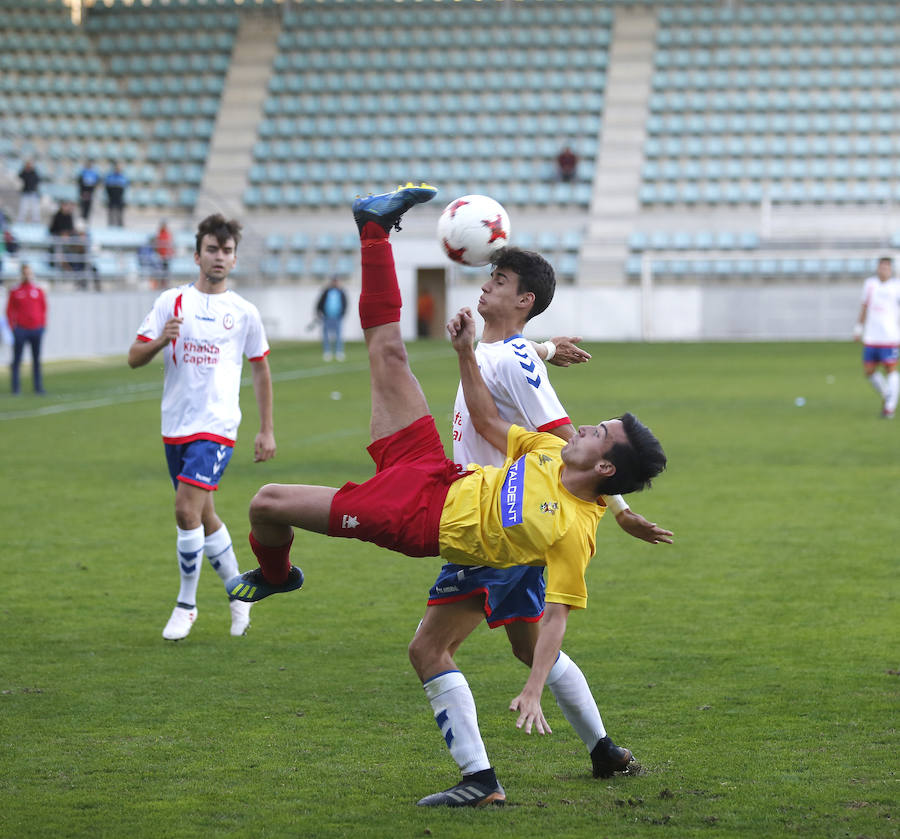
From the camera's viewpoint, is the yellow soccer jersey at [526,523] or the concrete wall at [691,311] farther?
the concrete wall at [691,311]

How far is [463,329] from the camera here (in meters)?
4.12

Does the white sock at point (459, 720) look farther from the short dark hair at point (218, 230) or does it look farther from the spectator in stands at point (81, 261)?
the spectator in stands at point (81, 261)

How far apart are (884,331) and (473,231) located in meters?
13.2

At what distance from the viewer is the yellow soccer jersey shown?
158 inches

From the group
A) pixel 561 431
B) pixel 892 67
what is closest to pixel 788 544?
pixel 561 431

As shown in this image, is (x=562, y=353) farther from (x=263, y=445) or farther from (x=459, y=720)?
(x=263, y=445)

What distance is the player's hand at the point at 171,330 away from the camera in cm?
651

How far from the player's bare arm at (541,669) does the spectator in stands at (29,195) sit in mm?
27884

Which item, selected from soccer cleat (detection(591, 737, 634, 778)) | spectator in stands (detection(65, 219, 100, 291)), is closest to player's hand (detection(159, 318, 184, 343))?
soccer cleat (detection(591, 737, 634, 778))

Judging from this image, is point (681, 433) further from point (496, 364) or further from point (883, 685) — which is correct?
point (496, 364)

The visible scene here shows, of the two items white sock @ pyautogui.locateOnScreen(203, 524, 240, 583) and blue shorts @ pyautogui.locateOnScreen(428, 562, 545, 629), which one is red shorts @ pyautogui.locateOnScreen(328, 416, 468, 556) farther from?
white sock @ pyautogui.locateOnScreen(203, 524, 240, 583)

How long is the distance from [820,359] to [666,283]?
8.50m

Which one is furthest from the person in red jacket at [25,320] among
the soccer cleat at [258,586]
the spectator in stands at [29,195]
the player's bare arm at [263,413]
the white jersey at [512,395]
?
the white jersey at [512,395]

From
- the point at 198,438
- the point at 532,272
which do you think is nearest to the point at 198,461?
the point at 198,438
